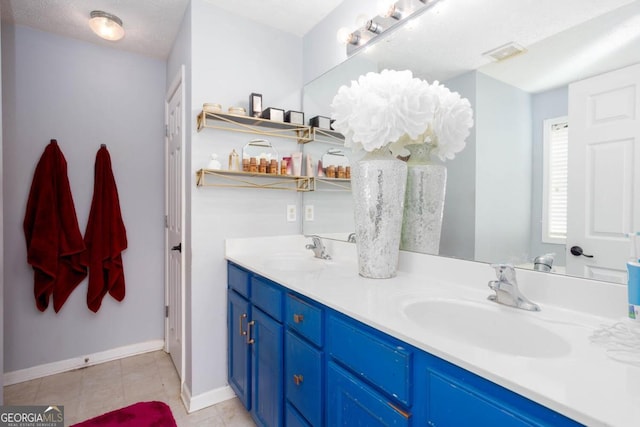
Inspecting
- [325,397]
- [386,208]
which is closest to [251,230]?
[386,208]

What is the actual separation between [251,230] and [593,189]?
5.50 ft

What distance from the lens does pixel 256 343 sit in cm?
155

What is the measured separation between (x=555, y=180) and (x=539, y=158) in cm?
9

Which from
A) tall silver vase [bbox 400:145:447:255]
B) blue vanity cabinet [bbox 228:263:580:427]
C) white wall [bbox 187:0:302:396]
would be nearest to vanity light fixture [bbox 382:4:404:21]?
tall silver vase [bbox 400:145:447:255]

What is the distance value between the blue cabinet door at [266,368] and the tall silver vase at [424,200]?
72cm

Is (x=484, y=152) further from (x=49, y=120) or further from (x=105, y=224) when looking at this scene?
(x=49, y=120)

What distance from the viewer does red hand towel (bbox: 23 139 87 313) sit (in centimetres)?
207

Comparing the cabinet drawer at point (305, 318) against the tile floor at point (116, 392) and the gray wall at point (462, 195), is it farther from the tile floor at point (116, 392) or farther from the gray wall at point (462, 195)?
the tile floor at point (116, 392)

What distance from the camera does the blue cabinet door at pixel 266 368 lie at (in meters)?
1.33

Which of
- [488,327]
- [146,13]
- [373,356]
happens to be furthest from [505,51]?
[146,13]

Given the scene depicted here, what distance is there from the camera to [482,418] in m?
0.60

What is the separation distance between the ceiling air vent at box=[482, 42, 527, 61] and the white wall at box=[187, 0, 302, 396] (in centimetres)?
134

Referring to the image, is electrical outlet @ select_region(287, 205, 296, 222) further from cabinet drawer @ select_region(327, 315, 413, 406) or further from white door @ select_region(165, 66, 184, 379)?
cabinet drawer @ select_region(327, 315, 413, 406)

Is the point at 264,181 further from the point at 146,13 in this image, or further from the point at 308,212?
the point at 146,13
